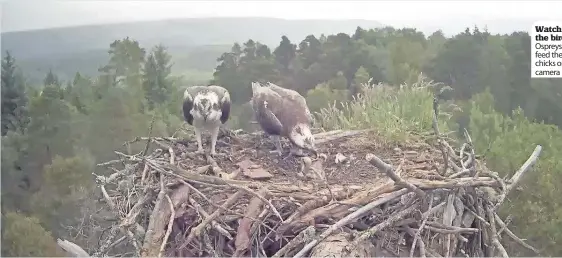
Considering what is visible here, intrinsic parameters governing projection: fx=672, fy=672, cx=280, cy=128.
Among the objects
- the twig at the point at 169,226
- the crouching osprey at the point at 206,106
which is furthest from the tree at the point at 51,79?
the twig at the point at 169,226

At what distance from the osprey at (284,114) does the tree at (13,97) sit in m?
0.73

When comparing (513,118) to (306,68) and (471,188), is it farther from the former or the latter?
(306,68)

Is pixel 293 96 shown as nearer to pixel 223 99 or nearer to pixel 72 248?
pixel 223 99

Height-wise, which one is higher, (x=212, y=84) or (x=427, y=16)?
(x=427, y=16)

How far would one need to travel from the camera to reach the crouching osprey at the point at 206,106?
2010 mm

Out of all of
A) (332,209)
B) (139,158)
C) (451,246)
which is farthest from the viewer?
(139,158)

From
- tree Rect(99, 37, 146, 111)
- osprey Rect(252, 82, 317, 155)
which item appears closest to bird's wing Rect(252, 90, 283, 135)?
osprey Rect(252, 82, 317, 155)

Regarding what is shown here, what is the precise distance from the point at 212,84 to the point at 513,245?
104cm

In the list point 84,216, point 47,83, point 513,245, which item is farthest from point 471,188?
point 47,83

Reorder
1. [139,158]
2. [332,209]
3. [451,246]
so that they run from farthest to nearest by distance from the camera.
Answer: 1. [139,158]
2. [451,246]
3. [332,209]

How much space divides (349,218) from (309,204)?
0.42 feet

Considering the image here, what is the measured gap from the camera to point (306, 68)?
2.07 metres

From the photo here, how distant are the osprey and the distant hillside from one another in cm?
15

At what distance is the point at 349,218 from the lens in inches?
67.3
